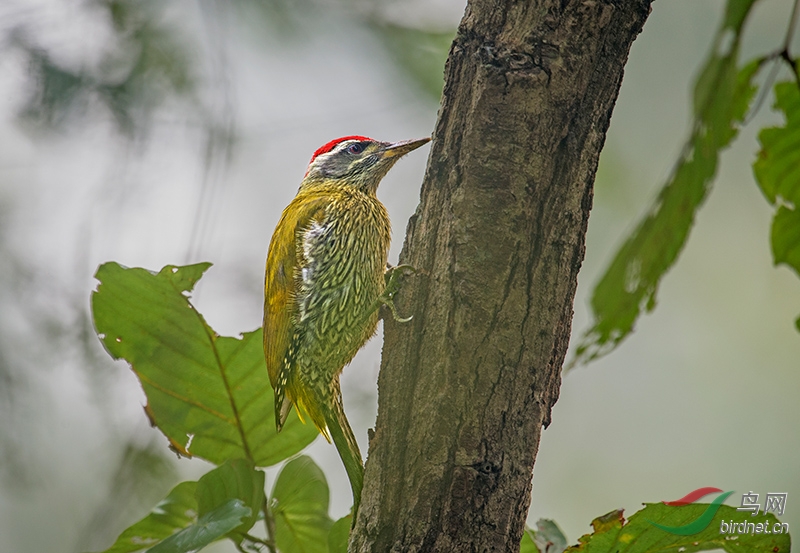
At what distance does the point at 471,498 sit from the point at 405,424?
0.19 m

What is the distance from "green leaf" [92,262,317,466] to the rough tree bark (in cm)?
60

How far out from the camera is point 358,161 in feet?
9.25

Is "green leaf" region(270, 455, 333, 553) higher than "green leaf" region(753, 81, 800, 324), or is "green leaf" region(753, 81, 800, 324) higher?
"green leaf" region(753, 81, 800, 324)

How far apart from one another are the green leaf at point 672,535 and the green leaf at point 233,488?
720 millimetres

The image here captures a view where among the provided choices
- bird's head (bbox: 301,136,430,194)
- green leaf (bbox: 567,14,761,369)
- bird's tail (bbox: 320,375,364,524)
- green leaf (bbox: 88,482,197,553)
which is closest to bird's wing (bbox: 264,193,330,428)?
bird's tail (bbox: 320,375,364,524)

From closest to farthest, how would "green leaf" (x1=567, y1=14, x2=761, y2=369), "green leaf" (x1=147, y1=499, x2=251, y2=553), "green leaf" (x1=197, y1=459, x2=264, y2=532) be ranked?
"green leaf" (x1=567, y1=14, x2=761, y2=369) → "green leaf" (x1=147, y1=499, x2=251, y2=553) → "green leaf" (x1=197, y1=459, x2=264, y2=532)

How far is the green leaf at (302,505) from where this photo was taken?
1.76 metres

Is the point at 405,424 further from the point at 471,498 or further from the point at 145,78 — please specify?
the point at 145,78

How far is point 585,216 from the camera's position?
135 centimetres

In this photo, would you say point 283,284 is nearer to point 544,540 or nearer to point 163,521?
point 163,521

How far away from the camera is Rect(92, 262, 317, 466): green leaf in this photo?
1788 mm

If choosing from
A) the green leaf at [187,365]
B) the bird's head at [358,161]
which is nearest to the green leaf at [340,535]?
the green leaf at [187,365]

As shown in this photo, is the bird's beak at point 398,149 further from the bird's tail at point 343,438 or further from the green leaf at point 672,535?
the green leaf at point 672,535

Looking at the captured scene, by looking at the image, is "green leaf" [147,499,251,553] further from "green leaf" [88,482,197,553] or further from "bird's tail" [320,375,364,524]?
"bird's tail" [320,375,364,524]
